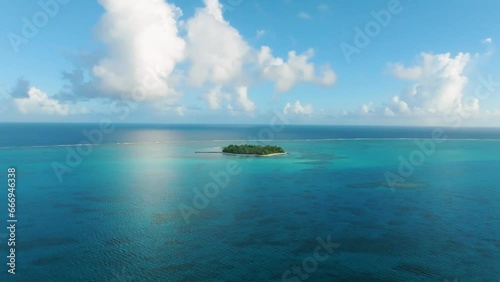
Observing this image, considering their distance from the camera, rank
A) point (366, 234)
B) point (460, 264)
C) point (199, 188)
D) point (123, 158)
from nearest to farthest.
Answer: point (460, 264) < point (366, 234) < point (199, 188) < point (123, 158)

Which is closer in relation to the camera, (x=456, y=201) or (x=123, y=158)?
(x=456, y=201)

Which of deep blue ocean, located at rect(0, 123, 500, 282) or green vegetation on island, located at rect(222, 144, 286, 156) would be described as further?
green vegetation on island, located at rect(222, 144, 286, 156)

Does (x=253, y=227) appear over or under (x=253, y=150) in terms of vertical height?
under

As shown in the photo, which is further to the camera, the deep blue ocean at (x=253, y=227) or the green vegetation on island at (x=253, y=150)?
the green vegetation on island at (x=253, y=150)

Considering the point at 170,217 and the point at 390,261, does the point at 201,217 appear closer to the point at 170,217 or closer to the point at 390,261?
the point at 170,217

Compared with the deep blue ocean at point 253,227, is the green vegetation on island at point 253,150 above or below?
above

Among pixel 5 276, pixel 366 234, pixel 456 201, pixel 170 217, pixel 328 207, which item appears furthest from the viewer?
pixel 456 201

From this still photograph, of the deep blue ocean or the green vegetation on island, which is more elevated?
the green vegetation on island

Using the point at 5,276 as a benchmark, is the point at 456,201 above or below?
above

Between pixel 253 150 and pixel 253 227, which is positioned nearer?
pixel 253 227

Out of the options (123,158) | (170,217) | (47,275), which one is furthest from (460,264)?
(123,158)
